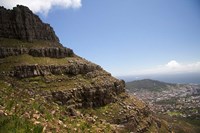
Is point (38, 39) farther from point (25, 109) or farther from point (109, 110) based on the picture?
point (25, 109)

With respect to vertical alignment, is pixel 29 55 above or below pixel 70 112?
above

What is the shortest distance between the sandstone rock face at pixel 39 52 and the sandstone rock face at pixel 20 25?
22.4 ft

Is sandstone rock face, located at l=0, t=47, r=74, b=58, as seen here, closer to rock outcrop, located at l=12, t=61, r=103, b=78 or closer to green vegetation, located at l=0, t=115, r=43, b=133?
rock outcrop, located at l=12, t=61, r=103, b=78

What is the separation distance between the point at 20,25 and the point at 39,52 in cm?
1164

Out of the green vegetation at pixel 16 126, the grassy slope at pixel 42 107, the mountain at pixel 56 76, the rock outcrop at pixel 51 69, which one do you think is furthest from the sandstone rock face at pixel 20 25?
the green vegetation at pixel 16 126

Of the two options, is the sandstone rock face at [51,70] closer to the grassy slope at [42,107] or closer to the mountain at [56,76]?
the mountain at [56,76]

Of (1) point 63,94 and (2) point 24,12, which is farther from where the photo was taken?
(2) point 24,12

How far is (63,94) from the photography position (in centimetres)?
5531

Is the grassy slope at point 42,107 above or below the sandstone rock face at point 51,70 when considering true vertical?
below

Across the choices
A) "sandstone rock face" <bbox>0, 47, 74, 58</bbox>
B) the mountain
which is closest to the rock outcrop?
the mountain

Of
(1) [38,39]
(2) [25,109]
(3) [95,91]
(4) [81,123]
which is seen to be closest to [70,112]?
(4) [81,123]

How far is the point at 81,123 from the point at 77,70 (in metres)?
41.4

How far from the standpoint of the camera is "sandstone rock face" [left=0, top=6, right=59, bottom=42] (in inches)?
2694

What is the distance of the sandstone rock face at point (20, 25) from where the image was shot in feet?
225
